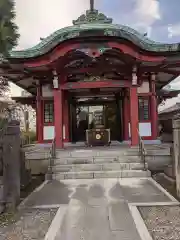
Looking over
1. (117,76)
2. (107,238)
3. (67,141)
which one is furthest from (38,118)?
(107,238)

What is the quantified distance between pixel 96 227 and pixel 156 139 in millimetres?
10104

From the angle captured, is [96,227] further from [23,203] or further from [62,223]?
[23,203]

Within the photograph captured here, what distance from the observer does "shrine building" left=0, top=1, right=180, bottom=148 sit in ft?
39.7

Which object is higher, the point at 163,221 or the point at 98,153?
the point at 98,153

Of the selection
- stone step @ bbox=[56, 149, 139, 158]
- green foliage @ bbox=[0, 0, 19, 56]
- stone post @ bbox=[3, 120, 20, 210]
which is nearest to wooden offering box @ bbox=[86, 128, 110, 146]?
stone step @ bbox=[56, 149, 139, 158]

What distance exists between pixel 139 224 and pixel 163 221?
54 cm

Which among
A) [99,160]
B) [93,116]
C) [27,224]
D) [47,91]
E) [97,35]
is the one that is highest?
[97,35]

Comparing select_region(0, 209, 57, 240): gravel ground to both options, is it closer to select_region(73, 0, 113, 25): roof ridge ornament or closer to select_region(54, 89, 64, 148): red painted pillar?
select_region(54, 89, 64, 148): red painted pillar

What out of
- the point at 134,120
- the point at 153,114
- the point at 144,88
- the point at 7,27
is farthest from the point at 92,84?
the point at 7,27

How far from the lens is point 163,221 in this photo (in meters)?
5.55

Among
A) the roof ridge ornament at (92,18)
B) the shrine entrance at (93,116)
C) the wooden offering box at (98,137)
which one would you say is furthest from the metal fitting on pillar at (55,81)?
the shrine entrance at (93,116)

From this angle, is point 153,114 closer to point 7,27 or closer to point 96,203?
point 96,203

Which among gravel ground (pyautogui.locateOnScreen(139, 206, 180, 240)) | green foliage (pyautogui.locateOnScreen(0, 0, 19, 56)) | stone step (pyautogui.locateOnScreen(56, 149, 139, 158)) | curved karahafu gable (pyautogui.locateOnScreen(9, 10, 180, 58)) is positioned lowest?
gravel ground (pyautogui.locateOnScreen(139, 206, 180, 240))

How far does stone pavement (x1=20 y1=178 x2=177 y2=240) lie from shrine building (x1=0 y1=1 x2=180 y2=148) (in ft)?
13.7
